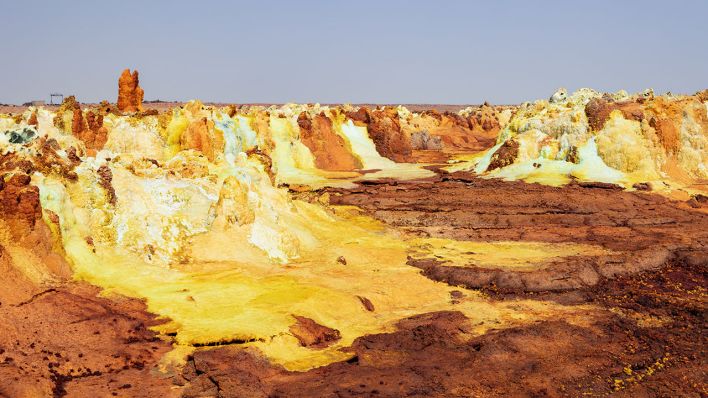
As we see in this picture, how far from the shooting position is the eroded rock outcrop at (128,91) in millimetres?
38281

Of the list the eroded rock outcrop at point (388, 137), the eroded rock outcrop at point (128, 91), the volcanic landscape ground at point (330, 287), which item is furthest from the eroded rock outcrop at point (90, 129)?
the eroded rock outcrop at point (388, 137)

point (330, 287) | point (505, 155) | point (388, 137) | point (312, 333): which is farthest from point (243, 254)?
point (388, 137)

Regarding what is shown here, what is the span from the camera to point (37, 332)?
1128 centimetres

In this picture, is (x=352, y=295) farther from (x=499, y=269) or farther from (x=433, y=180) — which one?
(x=433, y=180)

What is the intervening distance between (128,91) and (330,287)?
27.6 metres

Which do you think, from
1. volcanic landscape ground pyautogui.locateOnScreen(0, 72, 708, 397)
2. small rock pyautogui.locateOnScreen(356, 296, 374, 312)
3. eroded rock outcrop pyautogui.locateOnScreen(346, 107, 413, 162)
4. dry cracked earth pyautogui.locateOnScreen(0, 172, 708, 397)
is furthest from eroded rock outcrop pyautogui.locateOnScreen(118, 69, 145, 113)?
small rock pyautogui.locateOnScreen(356, 296, 374, 312)

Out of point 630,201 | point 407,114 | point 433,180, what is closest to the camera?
point 630,201

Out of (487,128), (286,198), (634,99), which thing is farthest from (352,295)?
(487,128)

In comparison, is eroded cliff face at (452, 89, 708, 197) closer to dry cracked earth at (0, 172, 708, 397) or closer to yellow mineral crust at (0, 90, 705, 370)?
yellow mineral crust at (0, 90, 705, 370)

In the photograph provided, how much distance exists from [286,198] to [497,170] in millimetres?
17566

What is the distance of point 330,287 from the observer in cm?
1539

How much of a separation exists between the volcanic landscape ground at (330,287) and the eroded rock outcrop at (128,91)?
1074 centimetres

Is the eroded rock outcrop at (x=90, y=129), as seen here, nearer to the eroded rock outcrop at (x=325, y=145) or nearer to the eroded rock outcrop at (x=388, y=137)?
the eroded rock outcrop at (x=325, y=145)

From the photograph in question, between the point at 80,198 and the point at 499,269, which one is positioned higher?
the point at 80,198
